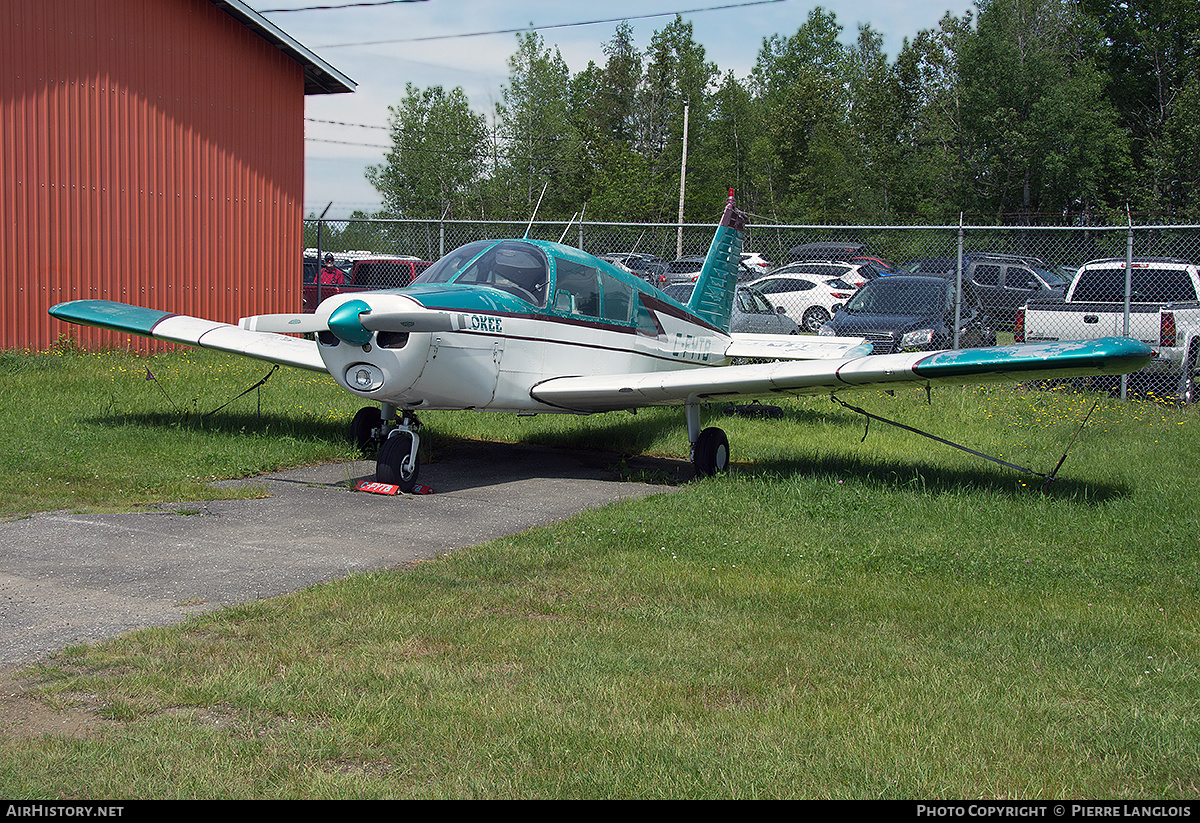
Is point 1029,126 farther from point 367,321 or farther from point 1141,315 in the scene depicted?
point 367,321

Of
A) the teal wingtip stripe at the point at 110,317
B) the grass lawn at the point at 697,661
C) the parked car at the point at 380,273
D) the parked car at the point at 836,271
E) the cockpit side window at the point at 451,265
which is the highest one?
the parked car at the point at 836,271

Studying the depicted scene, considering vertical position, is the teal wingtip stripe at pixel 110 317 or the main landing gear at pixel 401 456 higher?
the teal wingtip stripe at pixel 110 317

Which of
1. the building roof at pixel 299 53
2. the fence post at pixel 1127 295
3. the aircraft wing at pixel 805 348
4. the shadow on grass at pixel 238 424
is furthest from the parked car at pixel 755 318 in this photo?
the shadow on grass at pixel 238 424

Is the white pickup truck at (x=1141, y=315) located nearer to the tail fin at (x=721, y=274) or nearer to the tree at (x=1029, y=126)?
the tail fin at (x=721, y=274)

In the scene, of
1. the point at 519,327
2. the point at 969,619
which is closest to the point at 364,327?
the point at 519,327

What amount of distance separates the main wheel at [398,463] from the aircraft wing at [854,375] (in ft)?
4.53

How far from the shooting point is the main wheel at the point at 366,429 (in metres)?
10.9

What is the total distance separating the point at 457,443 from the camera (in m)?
11.9

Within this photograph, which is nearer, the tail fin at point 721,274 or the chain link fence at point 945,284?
the tail fin at point 721,274

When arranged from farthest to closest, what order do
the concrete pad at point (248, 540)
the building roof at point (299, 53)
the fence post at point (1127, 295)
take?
the building roof at point (299, 53) < the fence post at point (1127, 295) < the concrete pad at point (248, 540)

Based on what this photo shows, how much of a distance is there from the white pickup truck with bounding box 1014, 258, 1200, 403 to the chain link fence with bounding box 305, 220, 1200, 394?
2 cm

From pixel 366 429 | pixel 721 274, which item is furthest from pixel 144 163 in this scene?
pixel 721 274

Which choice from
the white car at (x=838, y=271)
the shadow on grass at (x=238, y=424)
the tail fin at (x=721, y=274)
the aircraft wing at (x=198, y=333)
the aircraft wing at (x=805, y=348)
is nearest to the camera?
the aircraft wing at (x=198, y=333)

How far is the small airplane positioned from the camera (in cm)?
831
